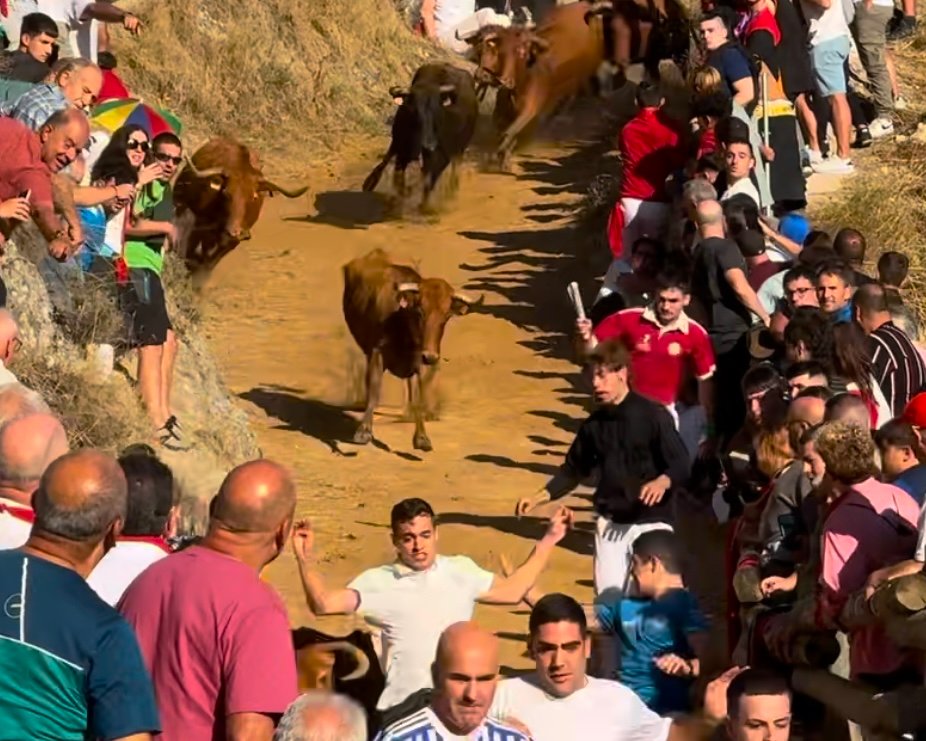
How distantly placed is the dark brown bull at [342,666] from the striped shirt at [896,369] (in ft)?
8.98

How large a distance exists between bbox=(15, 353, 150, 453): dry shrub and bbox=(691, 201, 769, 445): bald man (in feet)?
9.63

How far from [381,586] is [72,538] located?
2.25 metres

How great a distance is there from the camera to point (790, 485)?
7570mm

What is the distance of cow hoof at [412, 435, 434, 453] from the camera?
1295 cm

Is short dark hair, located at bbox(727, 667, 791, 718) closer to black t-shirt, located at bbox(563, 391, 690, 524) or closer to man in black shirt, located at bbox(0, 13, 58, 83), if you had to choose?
black t-shirt, located at bbox(563, 391, 690, 524)

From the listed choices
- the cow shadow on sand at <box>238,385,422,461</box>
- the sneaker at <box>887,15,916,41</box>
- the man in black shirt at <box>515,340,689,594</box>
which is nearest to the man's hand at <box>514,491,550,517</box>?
the man in black shirt at <box>515,340,689,594</box>

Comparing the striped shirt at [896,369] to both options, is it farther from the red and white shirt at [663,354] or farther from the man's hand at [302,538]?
the man's hand at [302,538]

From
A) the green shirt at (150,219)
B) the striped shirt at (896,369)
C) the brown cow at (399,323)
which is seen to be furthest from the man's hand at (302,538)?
the brown cow at (399,323)

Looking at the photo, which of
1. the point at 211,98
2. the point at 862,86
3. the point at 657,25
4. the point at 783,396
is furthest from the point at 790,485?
the point at 211,98

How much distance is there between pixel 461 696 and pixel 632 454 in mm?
3295

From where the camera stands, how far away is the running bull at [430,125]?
1856 centimetres

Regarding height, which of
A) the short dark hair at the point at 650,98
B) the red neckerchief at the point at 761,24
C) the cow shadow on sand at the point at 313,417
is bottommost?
the cow shadow on sand at the point at 313,417

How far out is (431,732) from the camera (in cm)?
540

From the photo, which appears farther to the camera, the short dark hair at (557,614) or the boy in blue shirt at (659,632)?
the boy in blue shirt at (659,632)
